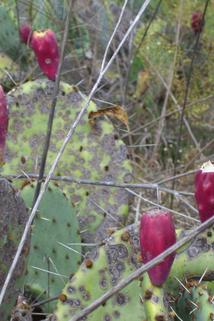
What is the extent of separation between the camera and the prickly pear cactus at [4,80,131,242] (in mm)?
2236

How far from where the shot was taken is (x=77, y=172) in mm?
2252

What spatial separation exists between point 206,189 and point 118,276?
0.33 meters

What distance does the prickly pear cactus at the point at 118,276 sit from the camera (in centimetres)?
138

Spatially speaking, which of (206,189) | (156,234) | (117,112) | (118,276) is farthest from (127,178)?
(156,234)

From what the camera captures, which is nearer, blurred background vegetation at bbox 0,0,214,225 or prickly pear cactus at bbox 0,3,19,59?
blurred background vegetation at bbox 0,0,214,225

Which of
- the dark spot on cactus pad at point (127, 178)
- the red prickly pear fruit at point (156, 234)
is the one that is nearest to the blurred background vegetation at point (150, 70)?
the dark spot on cactus pad at point (127, 178)

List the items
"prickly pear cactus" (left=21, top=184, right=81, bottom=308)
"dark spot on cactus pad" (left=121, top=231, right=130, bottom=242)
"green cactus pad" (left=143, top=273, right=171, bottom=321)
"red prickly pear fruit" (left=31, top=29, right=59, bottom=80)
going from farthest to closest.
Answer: "red prickly pear fruit" (left=31, top=29, right=59, bottom=80), "prickly pear cactus" (left=21, top=184, right=81, bottom=308), "dark spot on cactus pad" (left=121, top=231, right=130, bottom=242), "green cactus pad" (left=143, top=273, right=171, bottom=321)

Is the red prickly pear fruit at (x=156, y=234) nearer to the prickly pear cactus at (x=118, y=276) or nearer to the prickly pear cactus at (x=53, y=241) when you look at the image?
the prickly pear cactus at (x=118, y=276)

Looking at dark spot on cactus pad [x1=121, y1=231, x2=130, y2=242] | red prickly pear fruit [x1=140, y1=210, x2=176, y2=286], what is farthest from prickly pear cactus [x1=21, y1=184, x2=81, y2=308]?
red prickly pear fruit [x1=140, y1=210, x2=176, y2=286]

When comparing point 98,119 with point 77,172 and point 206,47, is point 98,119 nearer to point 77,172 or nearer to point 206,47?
point 77,172

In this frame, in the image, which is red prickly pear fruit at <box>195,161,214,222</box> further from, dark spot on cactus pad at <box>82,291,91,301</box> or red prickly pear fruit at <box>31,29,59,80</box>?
red prickly pear fruit at <box>31,29,59,80</box>

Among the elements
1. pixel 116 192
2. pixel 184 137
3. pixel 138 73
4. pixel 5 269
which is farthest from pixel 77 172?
pixel 138 73

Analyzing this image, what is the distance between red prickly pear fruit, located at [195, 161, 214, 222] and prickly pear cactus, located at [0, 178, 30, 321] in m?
0.35

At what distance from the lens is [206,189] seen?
1149 millimetres
